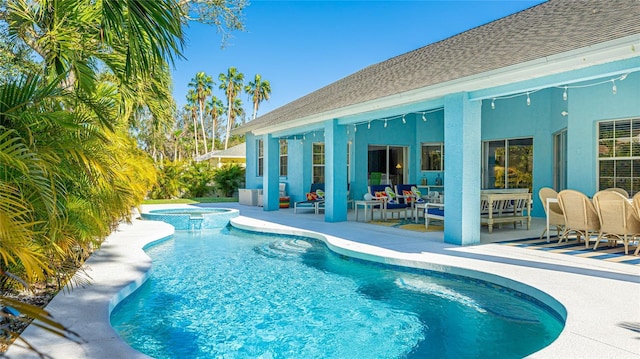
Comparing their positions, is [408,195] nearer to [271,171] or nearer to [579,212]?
[271,171]

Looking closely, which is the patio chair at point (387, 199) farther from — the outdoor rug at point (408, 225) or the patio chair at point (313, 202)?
the patio chair at point (313, 202)

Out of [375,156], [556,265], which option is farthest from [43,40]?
[375,156]

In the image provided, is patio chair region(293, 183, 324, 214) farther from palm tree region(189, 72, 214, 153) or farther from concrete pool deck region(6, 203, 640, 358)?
palm tree region(189, 72, 214, 153)

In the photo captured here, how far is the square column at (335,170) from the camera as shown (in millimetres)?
12875

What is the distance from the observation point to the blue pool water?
4496 mm

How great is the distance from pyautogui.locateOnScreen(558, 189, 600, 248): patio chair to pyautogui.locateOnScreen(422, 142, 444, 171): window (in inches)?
382

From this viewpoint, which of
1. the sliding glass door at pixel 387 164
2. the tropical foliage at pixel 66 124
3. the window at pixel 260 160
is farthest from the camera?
the window at pixel 260 160

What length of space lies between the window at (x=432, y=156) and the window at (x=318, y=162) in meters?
4.38

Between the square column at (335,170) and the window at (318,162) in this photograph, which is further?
the window at (318,162)

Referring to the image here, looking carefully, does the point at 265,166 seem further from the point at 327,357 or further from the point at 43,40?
the point at 327,357


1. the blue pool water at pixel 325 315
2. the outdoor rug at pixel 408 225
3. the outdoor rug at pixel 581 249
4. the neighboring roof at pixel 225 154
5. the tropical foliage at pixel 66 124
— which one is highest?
the neighboring roof at pixel 225 154

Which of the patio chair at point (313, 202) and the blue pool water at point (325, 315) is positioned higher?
the patio chair at point (313, 202)

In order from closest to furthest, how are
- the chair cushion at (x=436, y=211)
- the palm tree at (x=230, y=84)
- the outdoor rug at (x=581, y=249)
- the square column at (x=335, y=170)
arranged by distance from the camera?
the outdoor rug at (x=581, y=249)
the chair cushion at (x=436, y=211)
the square column at (x=335, y=170)
the palm tree at (x=230, y=84)

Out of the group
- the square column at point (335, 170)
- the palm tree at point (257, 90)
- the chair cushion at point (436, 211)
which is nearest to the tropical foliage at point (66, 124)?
the square column at point (335, 170)
